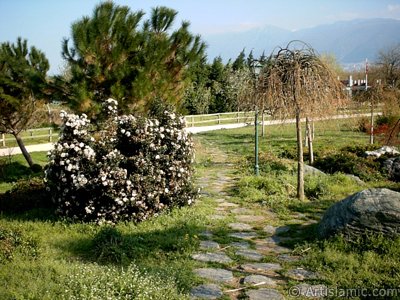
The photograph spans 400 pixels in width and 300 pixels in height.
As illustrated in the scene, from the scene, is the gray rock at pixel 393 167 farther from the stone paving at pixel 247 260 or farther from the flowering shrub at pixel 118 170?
the flowering shrub at pixel 118 170

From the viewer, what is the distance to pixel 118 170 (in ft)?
23.2

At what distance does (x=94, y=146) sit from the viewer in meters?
7.38

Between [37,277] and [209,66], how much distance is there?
3219 cm

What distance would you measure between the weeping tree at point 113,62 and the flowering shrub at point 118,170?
4.89ft

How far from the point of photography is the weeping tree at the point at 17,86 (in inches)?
470

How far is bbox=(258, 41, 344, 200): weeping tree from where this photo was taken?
24.8ft

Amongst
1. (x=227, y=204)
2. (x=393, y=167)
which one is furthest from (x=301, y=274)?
(x=393, y=167)

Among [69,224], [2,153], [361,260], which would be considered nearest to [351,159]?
[361,260]

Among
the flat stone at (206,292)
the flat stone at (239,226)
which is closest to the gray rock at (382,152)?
the flat stone at (239,226)

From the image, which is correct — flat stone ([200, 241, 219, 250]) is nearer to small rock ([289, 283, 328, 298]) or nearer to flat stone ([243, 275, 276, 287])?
flat stone ([243, 275, 276, 287])

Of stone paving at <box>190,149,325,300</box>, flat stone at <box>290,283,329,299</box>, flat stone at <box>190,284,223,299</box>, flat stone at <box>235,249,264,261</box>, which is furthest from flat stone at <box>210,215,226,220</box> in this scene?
flat stone at <box>290,283,329,299</box>

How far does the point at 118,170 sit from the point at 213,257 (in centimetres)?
249

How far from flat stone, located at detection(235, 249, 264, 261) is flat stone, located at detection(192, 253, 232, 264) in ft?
0.74

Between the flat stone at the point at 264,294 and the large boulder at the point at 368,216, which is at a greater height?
the large boulder at the point at 368,216
